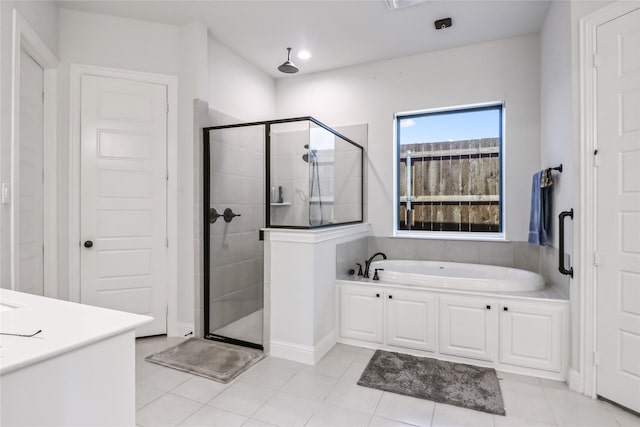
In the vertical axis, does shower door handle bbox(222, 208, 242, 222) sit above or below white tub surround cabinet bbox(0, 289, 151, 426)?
above

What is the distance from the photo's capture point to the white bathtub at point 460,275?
8.93ft

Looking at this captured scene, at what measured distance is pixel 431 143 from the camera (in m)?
3.86

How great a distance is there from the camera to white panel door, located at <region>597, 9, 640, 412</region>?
2004 mm

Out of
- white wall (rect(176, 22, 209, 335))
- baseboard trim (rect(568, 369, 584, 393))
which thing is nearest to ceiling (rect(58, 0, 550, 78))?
white wall (rect(176, 22, 209, 335))

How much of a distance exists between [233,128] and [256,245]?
110 centimetres

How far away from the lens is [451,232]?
3.79 meters

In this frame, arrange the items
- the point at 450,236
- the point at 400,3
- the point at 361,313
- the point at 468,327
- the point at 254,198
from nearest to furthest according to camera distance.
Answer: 1. the point at 468,327
2. the point at 400,3
3. the point at 361,313
4. the point at 254,198
5. the point at 450,236

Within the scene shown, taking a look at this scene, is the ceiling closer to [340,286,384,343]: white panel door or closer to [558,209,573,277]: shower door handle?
[558,209,573,277]: shower door handle

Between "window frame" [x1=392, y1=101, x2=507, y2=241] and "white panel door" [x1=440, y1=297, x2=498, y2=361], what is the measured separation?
41.7 inches

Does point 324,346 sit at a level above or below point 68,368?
below

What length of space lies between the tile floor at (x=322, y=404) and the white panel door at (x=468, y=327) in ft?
0.79

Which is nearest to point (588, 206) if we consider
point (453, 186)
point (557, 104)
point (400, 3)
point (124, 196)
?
point (557, 104)

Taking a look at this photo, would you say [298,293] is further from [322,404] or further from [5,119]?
[5,119]

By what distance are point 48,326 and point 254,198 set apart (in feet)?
6.92
